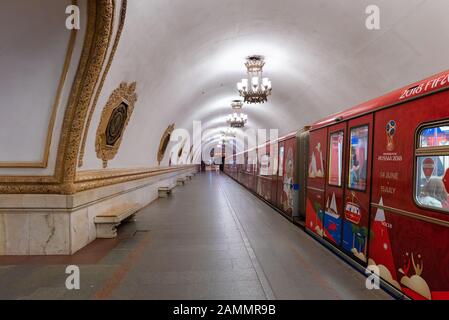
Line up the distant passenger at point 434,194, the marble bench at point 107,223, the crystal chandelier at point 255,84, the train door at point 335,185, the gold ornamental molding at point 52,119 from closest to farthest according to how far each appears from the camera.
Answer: the distant passenger at point 434,194
the gold ornamental molding at point 52,119
the train door at point 335,185
the marble bench at point 107,223
the crystal chandelier at point 255,84

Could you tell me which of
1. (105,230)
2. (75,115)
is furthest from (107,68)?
(105,230)

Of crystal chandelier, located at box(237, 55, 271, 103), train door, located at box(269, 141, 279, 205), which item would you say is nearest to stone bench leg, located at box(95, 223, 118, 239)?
train door, located at box(269, 141, 279, 205)

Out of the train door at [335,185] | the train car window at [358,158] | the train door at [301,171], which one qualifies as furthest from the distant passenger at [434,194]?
the train door at [301,171]

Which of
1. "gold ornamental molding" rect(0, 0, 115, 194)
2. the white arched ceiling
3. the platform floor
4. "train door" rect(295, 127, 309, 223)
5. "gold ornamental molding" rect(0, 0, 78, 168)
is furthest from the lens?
"train door" rect(295, 127, 309, 223)

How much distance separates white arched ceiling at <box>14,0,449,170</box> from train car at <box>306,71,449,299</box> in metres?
2.18

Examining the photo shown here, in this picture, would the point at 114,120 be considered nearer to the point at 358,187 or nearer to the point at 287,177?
the point at 287,177

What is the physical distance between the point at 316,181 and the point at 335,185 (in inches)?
37.4

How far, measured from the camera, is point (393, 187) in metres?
3.58

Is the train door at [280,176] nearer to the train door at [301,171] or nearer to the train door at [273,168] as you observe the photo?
the train door at [273,168]

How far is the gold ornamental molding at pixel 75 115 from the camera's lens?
4141 millimetres

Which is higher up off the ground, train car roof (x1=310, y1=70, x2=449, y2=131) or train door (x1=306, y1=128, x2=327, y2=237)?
train car roof (x1=310, y1=70, x2=449, y2=131)

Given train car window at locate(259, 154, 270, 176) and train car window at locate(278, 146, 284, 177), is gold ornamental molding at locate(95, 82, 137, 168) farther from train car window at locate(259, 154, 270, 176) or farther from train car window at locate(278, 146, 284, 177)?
train car window at locate(259, 154, 270, 176)

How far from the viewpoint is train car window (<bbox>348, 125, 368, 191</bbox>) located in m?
4.32

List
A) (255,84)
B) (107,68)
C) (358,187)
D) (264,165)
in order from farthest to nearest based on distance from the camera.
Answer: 1. (264,165)
2. (255,84)
3. (107,68)
4. (358,187)
